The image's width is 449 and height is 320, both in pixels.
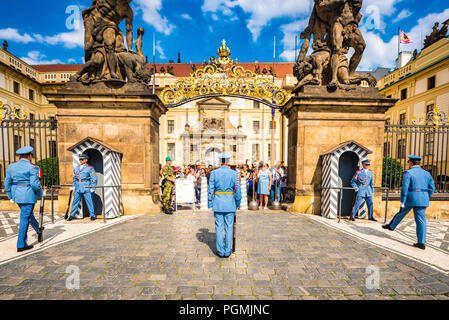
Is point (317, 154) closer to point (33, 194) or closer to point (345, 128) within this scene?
point (345, 128)

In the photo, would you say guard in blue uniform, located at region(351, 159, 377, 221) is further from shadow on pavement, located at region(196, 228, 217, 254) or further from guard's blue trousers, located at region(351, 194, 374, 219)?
shadow on pavement, located at region(196, 228, 217, 254)

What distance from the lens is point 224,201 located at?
4.49 m

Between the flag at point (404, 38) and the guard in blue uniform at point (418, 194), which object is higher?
the flag at point (404, 38)

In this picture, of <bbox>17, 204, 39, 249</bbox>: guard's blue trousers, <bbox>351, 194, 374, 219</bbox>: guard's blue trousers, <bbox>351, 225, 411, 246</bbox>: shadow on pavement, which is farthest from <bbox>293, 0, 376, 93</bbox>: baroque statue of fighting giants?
<bbox>17, 204, 39, 249</bbox>: guard's blue trousers

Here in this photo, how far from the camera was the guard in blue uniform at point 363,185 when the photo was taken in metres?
7.22

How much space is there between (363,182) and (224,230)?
5.05 m

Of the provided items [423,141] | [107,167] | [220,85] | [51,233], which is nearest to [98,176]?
[107,167]

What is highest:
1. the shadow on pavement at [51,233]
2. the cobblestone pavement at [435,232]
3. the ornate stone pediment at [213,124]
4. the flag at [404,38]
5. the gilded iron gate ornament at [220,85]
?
the flag at [404,38]

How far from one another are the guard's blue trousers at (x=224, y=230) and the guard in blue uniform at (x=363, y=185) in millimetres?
4816

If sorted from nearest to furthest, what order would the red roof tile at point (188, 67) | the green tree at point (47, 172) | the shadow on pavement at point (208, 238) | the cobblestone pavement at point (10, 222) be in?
the shadow on pavement at point (208, 238) < the cobblestone pavement at point (10, 222) < the green tree at point (47, 172) < the red roof tile at point (188, 67)

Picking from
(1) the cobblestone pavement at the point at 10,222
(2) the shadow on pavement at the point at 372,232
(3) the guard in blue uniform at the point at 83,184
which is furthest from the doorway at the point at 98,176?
(2) the shadow on pavement at the point at 372,232

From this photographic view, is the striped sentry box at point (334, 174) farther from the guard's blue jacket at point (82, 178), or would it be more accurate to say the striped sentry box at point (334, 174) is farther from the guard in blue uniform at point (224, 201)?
the guard's blue jacket at point (82, 178)
